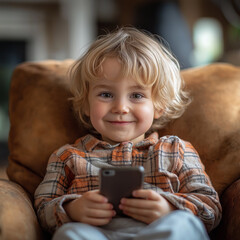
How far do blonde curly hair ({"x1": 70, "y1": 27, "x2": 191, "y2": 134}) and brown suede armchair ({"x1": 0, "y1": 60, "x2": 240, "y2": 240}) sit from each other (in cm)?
6

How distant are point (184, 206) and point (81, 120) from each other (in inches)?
20.0

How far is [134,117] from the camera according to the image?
4.24 ft

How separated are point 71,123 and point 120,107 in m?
0.30

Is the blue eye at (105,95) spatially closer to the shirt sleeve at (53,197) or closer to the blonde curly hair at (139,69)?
the blonde curly hair at (139,69)

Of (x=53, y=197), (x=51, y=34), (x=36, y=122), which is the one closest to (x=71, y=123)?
(x=36, y=122)

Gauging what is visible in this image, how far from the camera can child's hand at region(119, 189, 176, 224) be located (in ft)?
3.44

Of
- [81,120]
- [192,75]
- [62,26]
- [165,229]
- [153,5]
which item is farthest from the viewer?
[62,26]

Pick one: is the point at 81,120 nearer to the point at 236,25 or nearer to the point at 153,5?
the point at 153,5

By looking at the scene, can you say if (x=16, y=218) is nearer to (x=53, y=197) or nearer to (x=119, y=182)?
(x=53, y=197)

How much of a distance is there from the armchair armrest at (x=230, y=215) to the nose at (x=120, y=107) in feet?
1.35

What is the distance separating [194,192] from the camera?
1.18m

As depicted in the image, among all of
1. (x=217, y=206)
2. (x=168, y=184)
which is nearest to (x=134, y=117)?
(x=168, y=184)

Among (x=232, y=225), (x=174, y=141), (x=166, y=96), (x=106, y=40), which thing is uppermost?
(x=106, y=40)

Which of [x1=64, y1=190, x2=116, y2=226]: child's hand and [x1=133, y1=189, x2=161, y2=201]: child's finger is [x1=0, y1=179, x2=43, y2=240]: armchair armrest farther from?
[x1=133, y1=189, x2=161, y2=201]: child's finger
